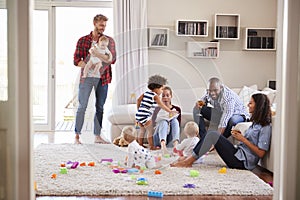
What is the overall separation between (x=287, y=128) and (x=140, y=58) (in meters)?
5.62

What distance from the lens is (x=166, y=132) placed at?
5.04 m

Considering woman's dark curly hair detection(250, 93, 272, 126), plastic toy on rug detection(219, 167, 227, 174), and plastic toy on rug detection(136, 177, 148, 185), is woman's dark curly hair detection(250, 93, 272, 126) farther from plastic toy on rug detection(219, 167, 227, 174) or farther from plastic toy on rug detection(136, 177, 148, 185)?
plastic toy on rug detection(136, 177, 148, 185)

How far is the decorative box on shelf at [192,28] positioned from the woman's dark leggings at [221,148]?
323cm

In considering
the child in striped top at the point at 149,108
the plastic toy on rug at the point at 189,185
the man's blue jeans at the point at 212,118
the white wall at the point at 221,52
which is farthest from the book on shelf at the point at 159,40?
the plastic toy on rug at the point at 189,185

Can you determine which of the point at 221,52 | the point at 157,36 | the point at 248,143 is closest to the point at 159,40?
the point at 157,36

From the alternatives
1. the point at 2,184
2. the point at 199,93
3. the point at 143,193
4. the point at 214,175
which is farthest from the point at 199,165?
the point at 2,184

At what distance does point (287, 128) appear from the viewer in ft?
6.86

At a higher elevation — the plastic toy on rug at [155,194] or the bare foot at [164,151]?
the bare foot at [164,151]

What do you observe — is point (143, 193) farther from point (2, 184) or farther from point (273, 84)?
point (273, 84)

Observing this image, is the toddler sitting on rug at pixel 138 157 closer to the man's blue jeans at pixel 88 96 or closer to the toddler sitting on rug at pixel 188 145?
the toddler sitting on rug at pixel 188 145

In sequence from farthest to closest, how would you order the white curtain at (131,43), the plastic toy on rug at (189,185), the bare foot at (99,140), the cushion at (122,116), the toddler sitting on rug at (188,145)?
1. the white curtain at (131,43)
2. the bare foot at (99,140)
3. the cushion at (122,116)
4. the toddler sitting on rug at (188,145)
5. the plastic toy on rug at (189,185)

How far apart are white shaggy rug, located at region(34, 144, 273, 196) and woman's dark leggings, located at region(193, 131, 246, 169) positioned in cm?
10

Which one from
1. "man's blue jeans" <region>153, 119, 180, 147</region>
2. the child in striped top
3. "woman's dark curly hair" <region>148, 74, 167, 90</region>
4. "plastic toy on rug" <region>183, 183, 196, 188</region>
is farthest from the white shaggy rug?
"woman's dark curly hair" <region>148, 74, 167, 90</region>

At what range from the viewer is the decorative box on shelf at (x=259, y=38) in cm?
755
